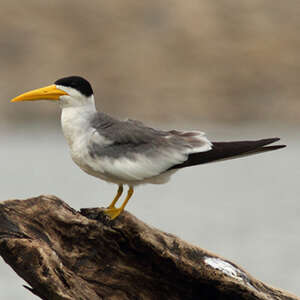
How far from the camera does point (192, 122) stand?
907 inches

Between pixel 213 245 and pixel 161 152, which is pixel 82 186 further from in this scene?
pixel 161 152

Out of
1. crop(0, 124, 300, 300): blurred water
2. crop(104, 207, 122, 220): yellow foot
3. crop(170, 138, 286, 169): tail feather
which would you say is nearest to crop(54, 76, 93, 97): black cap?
crop(170, 138, 286, 169): tail feather

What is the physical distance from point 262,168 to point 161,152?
15.2 meters

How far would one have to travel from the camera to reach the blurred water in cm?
1476

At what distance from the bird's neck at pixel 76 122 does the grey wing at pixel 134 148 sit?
8 cm

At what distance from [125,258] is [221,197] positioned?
12.7 m

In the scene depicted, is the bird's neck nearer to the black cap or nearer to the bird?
the bird

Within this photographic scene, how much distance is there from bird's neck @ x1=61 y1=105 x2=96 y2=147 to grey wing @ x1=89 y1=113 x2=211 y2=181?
8 centimetres

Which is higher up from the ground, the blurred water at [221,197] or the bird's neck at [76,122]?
the blurred water at [221,197]

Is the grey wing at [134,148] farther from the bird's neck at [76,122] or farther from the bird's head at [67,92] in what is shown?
the bird's head at [67,92]

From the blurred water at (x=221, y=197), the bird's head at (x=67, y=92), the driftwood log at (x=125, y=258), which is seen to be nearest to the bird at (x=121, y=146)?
the bird's head at (x=67, y=92)

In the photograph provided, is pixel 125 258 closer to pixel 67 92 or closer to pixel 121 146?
pixel 121 146

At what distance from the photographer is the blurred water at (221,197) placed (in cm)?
1476

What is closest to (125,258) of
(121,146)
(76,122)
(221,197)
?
(121,146)
